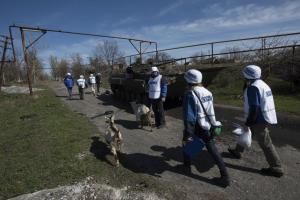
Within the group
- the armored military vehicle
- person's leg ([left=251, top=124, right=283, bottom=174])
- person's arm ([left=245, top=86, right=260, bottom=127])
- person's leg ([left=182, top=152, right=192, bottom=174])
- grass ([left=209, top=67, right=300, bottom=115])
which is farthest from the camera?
the armored military vehicle

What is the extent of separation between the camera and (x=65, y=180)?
5.03 metres

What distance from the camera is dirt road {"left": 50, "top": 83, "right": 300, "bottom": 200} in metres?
4.54

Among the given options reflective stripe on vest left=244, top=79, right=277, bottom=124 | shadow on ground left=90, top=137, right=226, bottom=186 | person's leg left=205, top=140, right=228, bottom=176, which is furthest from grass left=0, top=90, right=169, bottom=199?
reflective stripe on vest left=244, top=79, right=277, bottom=124

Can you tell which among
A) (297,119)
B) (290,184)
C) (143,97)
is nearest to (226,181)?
(290,184)

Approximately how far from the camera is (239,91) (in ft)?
50.6

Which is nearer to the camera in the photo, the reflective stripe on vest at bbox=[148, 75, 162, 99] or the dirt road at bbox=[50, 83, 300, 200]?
the dirt road at bbox=[50, 83, 300, 200]

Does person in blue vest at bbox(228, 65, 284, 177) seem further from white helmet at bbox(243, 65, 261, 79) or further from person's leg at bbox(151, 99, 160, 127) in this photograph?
person's leg at bbox(151, 99, 160, 127)

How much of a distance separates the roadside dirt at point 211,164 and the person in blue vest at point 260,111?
302 millimetres

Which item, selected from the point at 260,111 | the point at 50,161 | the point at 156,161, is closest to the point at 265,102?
the point at 260,111

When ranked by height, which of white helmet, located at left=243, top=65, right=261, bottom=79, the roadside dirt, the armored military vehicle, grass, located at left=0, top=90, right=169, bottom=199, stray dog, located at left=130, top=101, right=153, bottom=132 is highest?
white helmet, located at left=243, top=65, right=261, bottom=79

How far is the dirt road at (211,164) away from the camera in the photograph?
14.9 ft

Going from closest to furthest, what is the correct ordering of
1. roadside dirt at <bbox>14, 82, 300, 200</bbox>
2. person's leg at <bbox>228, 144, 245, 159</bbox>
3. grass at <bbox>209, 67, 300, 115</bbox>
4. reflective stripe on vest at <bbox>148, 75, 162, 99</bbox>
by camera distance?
roadside dirt at <bbox>14, 82, 300, 200</bbox>
person's leg at <bbox>228, 144, 245, 159</bbox>
reflective stripe on vest at <bbox>148, 75, 162, 99</bbox>
grass at <bbox>209, 67, 300, 115</bbox>

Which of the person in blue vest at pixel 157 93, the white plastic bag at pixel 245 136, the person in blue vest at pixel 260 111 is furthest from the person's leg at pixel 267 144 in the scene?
the person in blue vest at pixel 157 93

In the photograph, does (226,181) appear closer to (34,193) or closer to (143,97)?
(34,193)
